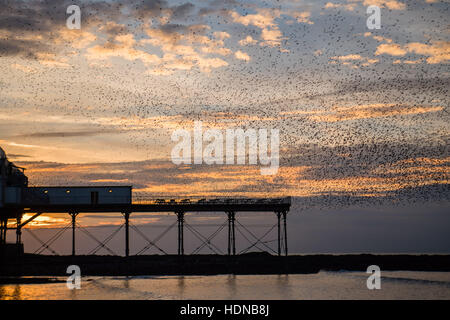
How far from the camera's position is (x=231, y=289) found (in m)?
62.1

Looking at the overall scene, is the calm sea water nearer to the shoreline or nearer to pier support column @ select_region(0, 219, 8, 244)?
the shoreline

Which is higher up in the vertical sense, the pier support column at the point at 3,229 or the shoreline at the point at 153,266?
the pier support column at the point at 3,229

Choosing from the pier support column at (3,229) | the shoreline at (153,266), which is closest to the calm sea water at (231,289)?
the shoreline at (153,266)

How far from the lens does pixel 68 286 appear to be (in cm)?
6250

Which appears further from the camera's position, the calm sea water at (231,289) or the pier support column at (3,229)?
the pier support column at (3,229)

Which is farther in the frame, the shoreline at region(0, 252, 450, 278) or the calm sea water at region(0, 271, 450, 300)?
the shoreline at region(0, 252, 450, 278)

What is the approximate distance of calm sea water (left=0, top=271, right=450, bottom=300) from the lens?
182 ft

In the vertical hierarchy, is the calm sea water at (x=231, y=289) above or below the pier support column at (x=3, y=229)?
below

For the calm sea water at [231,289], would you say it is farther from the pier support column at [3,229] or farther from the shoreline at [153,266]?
the pier support column at [3,229]

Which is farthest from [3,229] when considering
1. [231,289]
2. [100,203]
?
[231,289]

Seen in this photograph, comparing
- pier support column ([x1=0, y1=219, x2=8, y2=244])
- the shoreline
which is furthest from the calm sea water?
pier support column ([x1=0, y1=219, x2=8, y2=244])

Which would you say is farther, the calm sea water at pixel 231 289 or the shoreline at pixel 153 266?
the shoreline at pixel 153 266

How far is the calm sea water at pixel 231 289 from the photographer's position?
5544 cm
